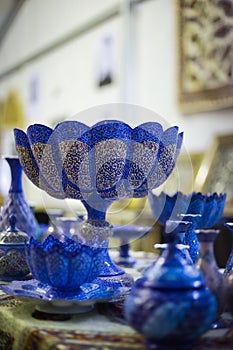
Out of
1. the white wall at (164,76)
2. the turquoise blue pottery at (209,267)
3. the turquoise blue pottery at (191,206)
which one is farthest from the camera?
the white wall at (164,76)

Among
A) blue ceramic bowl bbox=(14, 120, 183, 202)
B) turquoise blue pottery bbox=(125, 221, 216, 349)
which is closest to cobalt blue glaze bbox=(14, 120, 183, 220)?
blue ceramic bowl bbox=(14, 120, 183, 202)

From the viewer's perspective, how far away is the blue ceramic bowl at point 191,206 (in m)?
1.39

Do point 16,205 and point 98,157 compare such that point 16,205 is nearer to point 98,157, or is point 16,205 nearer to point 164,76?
point 98,157

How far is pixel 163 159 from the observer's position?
3.97ft

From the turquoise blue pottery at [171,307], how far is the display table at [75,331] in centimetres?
6

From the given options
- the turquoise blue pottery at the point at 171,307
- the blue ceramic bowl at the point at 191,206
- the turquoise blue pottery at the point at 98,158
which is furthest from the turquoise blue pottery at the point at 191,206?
the turquoise blue pottery at the point at 171,307

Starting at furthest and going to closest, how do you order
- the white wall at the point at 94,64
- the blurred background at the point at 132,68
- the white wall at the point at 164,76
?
the white wall at the point at 94,64
the white wall at the point at 164,76
the blurred background at the point at 132,68

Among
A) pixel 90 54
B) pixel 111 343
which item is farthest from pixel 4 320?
pixel 90 54

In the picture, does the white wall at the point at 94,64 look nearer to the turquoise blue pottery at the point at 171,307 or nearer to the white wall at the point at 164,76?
the white wall at the point at 164,76

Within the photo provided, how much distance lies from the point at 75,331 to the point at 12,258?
424 millimetres

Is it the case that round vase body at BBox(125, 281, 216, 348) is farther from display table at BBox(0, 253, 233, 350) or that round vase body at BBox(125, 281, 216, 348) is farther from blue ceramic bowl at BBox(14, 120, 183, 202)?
blue ceramic bowl at BBox(14, 120, 183, 202)

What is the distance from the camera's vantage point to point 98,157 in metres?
1.14

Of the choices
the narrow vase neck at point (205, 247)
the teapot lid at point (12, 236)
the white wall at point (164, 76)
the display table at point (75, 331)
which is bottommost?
the display table at point (75, 331)

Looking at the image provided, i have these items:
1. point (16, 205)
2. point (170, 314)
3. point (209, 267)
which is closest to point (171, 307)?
point (170, 314)
